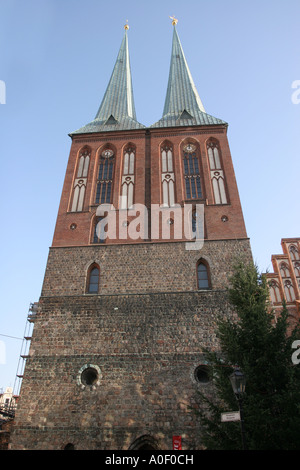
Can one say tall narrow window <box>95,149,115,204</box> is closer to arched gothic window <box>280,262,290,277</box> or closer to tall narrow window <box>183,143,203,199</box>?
tall narrow window <box>183,143,203,199</box>

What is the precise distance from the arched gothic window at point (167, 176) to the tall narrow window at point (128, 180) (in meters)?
1.43

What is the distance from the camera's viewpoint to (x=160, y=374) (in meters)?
10.9

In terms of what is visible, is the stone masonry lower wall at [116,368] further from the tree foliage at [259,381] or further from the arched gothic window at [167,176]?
the arched gothic window at [167,176]

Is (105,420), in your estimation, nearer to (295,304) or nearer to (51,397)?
(51,397)

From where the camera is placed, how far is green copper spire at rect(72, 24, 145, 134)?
1802 centimetres

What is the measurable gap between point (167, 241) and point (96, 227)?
3.15m

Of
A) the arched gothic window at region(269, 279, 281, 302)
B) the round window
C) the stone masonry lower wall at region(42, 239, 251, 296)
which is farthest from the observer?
the arched gothic window at region(269, 279, 281, 302)

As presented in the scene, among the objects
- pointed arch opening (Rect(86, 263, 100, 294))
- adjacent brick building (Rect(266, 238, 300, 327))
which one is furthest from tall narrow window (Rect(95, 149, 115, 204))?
adjacent brick building (Rect(266, 238, 300, 327))

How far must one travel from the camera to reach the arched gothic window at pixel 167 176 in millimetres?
15039

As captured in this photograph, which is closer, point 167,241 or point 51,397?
point 51,397

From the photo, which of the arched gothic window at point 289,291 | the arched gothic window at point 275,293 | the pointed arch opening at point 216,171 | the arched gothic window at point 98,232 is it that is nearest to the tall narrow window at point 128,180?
the arched gothic window at point 98,232

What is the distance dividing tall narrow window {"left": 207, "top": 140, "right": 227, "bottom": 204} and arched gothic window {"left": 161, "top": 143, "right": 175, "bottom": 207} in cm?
181

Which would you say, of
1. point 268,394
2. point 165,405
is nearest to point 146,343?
point 165,405

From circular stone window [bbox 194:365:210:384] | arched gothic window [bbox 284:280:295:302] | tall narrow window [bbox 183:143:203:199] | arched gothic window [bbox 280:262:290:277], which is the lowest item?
circular stone window [bbox 194:365:210:384]
